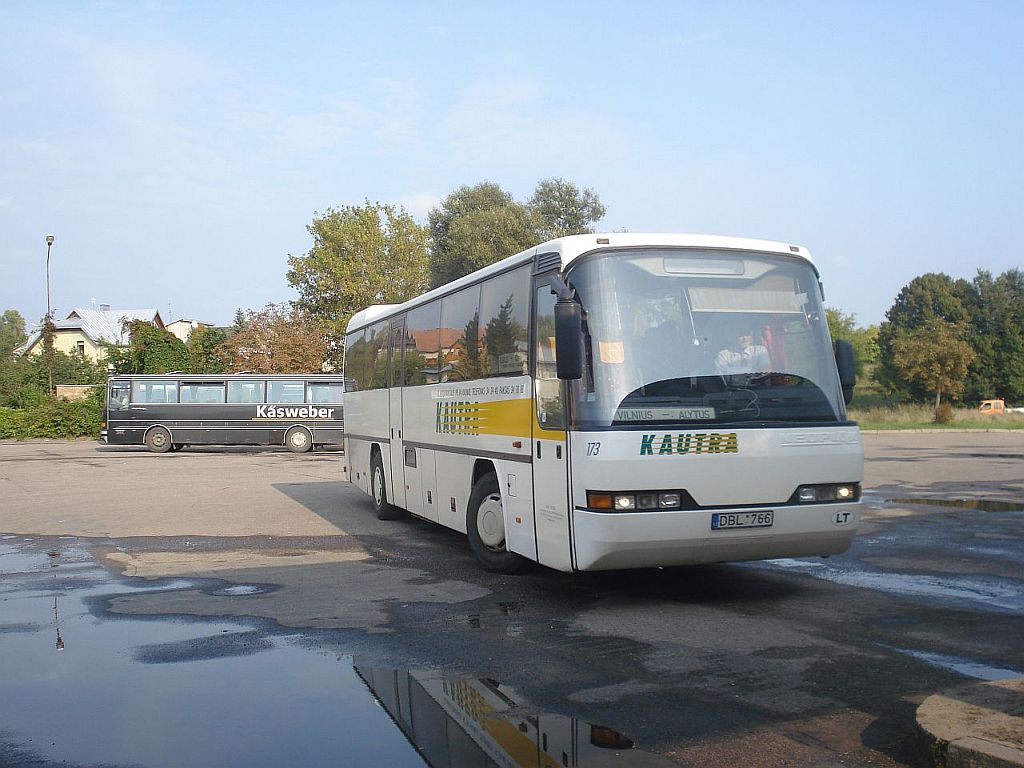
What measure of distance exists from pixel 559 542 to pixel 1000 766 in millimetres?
4368

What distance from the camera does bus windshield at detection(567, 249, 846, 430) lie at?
783cm

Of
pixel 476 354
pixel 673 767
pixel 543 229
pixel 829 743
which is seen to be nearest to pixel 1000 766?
pixel 829 743

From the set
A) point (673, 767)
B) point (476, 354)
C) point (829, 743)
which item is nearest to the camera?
point (673, 767)

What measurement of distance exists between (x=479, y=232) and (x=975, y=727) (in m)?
54.6

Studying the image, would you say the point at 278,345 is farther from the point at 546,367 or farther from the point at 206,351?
the point at 546,367

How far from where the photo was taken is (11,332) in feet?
461

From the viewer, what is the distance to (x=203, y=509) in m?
16.3

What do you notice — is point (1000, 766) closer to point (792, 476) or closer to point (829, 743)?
point (829, 743)

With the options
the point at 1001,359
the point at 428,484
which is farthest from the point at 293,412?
the point at 1001,359

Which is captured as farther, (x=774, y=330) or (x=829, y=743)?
(x=774, y=330)

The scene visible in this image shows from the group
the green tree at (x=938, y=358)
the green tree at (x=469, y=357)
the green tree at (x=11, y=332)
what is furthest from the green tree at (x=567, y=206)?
the green tree at (x=11, y=332)

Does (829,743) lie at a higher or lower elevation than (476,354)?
lower

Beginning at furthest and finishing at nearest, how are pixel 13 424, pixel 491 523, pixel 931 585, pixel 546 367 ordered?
pixel 13 424, pixel 491 523, pixel 931 585, pixel 546 367

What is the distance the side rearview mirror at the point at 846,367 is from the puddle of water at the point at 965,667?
2.71 m
